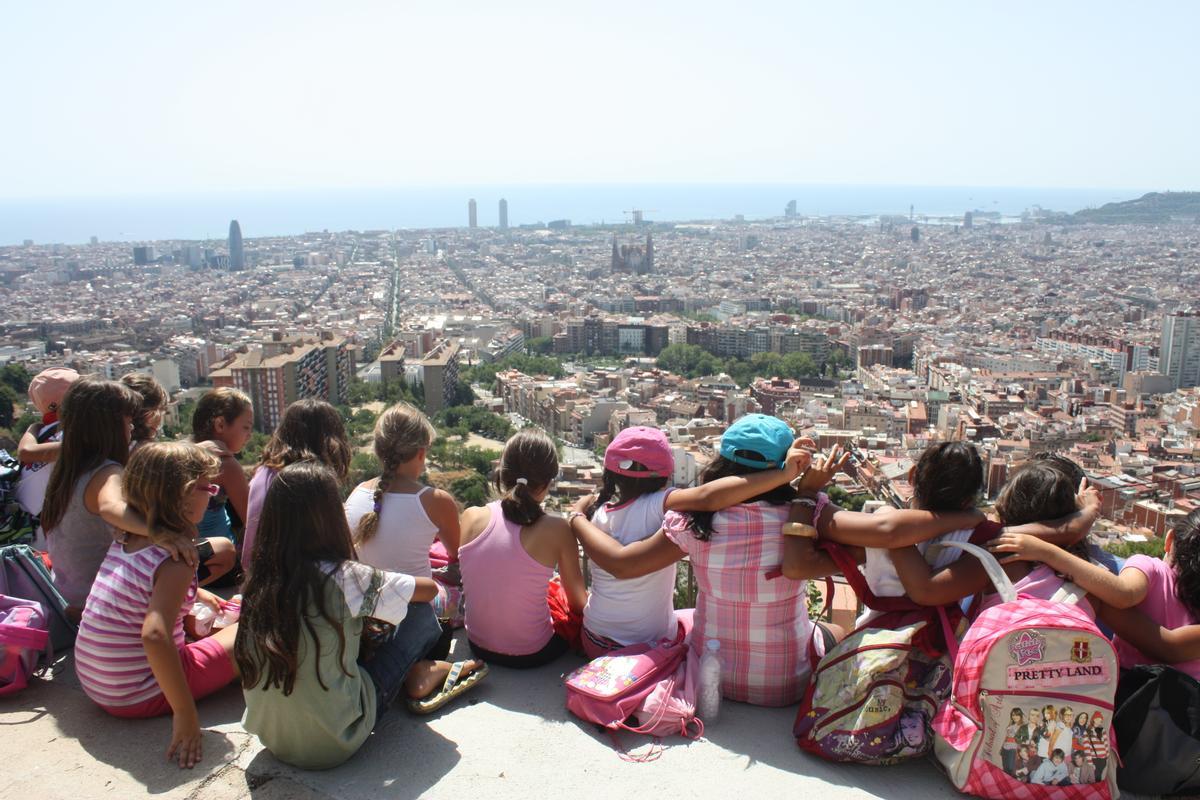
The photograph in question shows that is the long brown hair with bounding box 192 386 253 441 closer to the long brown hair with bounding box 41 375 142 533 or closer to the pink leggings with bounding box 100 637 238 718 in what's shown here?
the long brown hair with bounding box 41 375 142 533

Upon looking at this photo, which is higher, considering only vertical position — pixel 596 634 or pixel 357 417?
pixel 596 634

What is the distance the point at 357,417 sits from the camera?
20.7m

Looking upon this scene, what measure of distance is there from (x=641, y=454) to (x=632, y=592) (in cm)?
27

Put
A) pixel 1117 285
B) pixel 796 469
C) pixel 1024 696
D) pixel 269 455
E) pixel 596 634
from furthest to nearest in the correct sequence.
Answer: pixel 1117 285 → pixel 269 455 → pixel 596 634 → pixel 796 469 → pixel 1024 696

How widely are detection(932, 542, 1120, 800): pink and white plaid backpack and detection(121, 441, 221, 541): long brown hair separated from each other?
1.28 m

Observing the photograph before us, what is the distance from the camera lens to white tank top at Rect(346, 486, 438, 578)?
6.77 ft

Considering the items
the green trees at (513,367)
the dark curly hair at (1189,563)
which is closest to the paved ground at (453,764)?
the dark curly hair at (1189,563)

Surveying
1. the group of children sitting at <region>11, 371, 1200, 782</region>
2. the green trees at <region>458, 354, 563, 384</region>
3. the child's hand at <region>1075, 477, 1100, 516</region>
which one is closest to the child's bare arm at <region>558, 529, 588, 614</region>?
the group of children sitting at <region>11, 371, 1200, 782</region>

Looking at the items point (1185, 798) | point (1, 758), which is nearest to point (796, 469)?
point (1185, 798)

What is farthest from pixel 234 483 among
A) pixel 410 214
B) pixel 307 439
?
pixel 410 214

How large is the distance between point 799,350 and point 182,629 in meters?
32.1

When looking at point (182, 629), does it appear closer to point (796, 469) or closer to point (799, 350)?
point (796, 469)

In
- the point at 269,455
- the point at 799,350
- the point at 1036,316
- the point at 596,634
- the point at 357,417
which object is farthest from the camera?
the point at 1036,316

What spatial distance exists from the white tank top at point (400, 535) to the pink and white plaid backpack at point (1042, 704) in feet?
3.54
